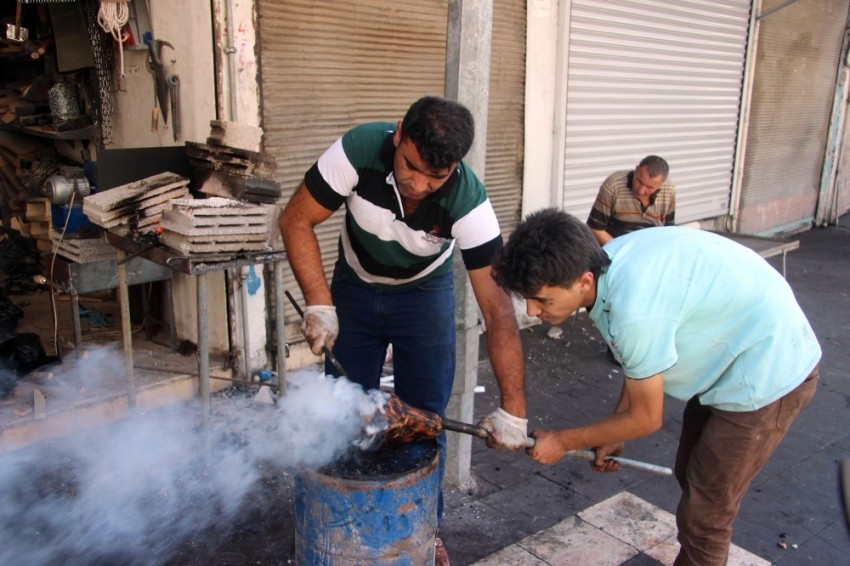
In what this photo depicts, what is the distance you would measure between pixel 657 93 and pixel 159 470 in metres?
7.16

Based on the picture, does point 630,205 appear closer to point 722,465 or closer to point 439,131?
point 722,465

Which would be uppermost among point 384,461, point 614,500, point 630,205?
point 630,205

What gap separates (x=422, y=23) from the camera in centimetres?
590

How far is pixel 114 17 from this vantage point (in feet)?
15.9

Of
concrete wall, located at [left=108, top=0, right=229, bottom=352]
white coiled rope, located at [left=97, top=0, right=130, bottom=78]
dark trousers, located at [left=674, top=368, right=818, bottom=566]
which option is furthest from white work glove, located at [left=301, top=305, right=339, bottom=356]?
white coiled rope, located at [left=97, top=0, right=130, bottom=78]

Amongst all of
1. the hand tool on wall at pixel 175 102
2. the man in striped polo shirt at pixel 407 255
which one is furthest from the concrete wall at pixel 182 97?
the man in striped polo shirt at pixel 407 255

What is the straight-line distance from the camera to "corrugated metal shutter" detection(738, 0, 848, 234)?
1088 centimetres

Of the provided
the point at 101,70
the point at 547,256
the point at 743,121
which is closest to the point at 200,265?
the point at 547,256

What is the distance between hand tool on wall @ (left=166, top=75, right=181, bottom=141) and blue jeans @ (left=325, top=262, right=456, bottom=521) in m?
2.24

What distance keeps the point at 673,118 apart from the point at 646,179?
12.9 ft

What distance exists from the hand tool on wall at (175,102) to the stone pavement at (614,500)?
9.98 feet

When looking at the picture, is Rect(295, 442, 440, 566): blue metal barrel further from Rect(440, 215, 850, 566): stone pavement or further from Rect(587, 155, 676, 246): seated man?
Rect(587, 155, 676, 246): seated man

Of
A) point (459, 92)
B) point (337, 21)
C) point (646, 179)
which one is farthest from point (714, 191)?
point (459, 92)

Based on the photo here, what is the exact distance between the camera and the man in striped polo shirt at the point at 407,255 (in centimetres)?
286
